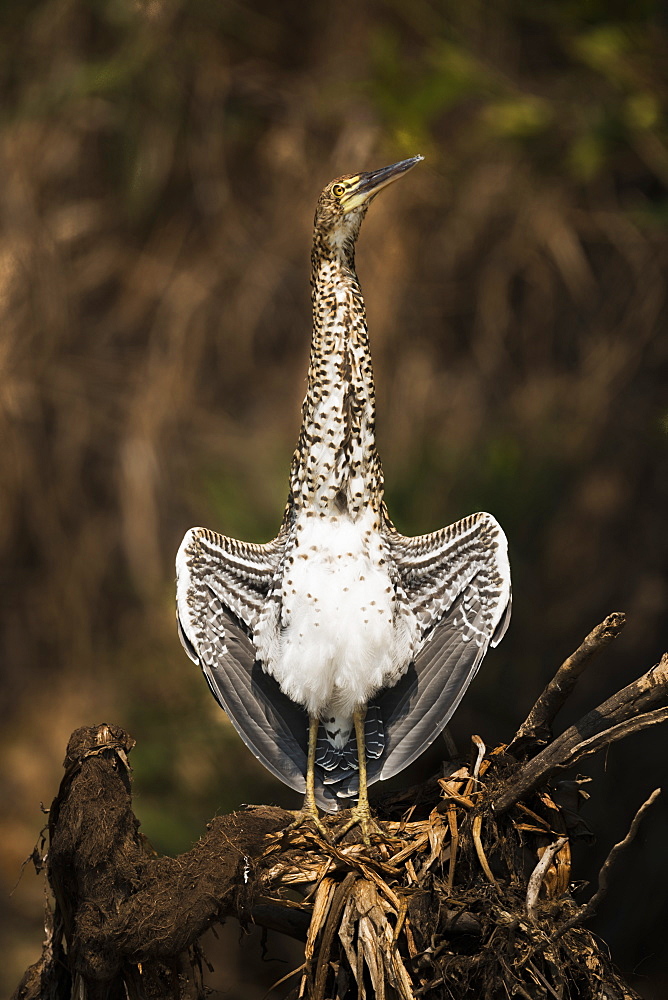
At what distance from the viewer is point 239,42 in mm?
4922

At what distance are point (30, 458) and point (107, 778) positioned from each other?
3.05 meters

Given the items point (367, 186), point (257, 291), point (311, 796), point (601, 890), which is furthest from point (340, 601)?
point (257, 291)

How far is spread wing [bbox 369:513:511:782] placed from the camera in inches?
102

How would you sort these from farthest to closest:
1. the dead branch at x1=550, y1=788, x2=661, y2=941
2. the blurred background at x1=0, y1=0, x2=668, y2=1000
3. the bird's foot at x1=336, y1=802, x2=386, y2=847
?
1. the blurred background at x1=0, y1=0, x2=668, y2=1000
2. the bird's foot at x1=336, y1=802, x2=386, y2=847
3. the dead branch at x1=550, y1=788, x2=661, y2=941

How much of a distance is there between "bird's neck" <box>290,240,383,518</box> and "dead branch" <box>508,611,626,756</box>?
59 centimetres

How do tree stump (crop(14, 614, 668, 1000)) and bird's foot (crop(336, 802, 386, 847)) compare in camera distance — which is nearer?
tree stump (crop(14, 614, 668, 1000))

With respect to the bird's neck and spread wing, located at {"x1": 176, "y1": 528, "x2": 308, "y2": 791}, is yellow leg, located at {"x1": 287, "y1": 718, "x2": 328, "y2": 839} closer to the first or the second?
spread wing, located at {"x1": 176, "y1": 528, "x2": 308, "y2": 791}

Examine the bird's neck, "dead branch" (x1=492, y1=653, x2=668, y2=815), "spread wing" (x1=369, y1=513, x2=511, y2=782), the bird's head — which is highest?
the bird's head

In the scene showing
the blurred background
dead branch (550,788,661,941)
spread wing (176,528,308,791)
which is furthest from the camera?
the blurred background

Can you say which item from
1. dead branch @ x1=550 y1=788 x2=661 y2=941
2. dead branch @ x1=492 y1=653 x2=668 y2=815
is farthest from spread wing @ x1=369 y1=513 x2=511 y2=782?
dead branch @ x1=550 y1=788 x2=661 y2=941

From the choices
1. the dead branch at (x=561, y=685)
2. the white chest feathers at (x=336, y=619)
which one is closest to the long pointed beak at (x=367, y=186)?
the white chest feathers at (x=336, y=619)

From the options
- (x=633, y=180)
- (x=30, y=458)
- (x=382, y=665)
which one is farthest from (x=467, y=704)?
(x=30, y=458)

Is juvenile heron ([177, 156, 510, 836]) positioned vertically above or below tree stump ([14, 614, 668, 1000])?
above

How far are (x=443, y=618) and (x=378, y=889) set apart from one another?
0.71 metres
